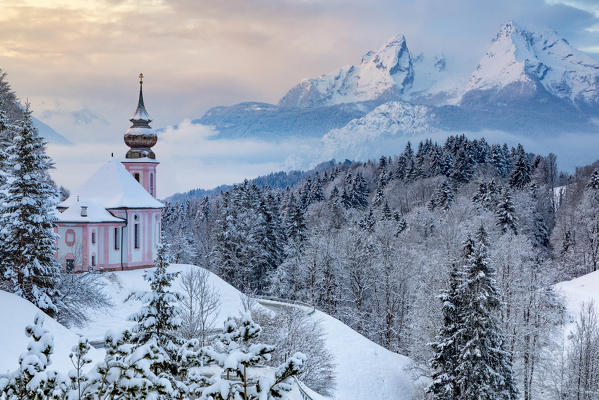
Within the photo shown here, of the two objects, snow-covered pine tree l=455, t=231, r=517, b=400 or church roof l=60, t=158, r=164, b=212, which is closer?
snow-covered pine tree l=455, t=231, r=517, b=400

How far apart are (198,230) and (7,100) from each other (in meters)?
53.5

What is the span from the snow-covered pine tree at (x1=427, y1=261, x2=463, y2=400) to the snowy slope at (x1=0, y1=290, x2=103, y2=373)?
16938mm

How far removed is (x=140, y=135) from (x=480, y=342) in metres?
31.7

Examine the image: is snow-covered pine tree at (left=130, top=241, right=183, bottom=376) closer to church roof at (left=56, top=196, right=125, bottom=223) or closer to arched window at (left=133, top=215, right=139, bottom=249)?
church roof at (left=56, top=196, right=125, bottom=223)

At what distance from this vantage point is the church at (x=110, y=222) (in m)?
37.4

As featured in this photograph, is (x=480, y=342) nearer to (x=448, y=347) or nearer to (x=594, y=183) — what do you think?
(x=448, y=347)

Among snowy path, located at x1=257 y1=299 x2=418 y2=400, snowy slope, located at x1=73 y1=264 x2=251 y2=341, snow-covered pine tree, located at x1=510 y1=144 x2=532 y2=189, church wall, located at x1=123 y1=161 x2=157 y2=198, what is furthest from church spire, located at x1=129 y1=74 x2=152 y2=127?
snow-covered pine tree, located at x1=510 y1=144 x2=532 y2=189

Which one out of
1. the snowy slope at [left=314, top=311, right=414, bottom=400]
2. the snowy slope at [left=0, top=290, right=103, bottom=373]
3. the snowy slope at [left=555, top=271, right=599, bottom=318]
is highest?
the snowy slope at [left=0, top=290, right=103, bottom=373]

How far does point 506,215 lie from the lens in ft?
188

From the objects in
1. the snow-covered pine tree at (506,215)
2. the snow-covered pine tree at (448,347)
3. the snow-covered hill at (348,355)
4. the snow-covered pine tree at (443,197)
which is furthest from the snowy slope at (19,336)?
the snow-covered pine tree at (443,197)

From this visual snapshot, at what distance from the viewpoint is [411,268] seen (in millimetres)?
48188

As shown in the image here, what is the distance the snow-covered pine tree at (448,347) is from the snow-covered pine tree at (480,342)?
0.90 ft

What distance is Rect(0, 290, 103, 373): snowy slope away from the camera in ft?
50.9

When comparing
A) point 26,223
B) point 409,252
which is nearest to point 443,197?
point 409,252
